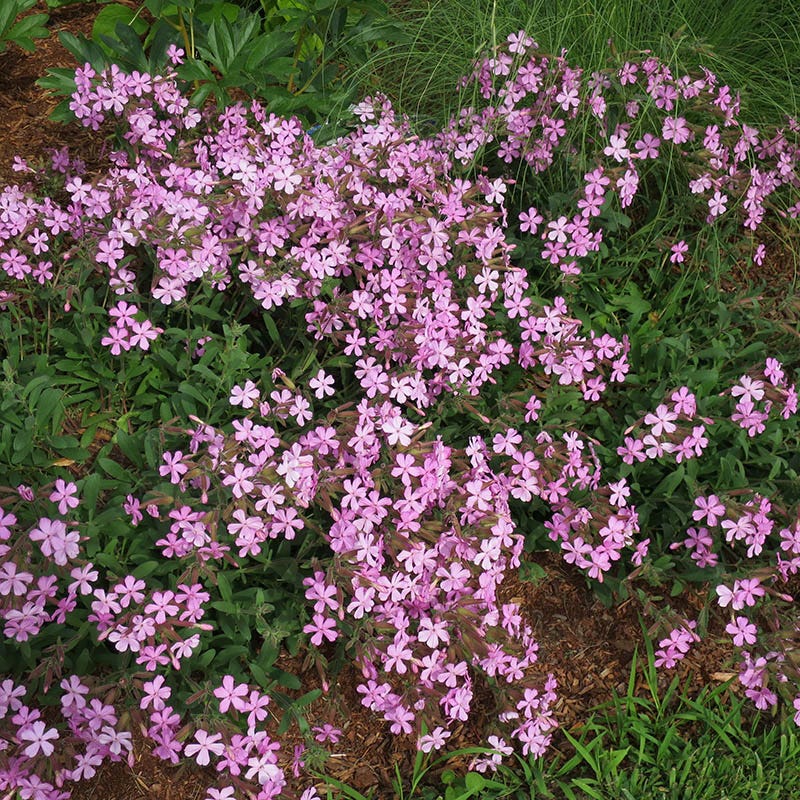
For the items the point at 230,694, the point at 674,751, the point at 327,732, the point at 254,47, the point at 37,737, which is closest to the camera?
the point at 37,737

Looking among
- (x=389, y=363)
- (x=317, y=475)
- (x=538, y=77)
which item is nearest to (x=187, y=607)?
(x=317, y=475)

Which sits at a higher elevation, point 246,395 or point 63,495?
point 246,395

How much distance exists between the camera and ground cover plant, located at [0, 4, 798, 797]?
2.17 metres

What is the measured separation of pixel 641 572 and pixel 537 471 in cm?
40

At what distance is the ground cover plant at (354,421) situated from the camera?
217 cm

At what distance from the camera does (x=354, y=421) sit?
238cm

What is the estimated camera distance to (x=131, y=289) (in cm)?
269

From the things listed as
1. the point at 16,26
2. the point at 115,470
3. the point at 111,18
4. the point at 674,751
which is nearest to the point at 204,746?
the point at 115,470

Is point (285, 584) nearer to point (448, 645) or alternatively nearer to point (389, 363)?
point (448, 645)

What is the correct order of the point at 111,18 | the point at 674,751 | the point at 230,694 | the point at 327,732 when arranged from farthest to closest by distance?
the point at 111,18 < the point at 674,751 < the point at 327,732 < the point at 230,694

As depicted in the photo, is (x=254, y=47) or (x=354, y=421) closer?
(x=354, y=421)

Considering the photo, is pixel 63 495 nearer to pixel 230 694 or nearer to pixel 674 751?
pixel 230 694

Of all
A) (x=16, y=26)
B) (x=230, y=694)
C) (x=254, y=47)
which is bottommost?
(x=230, y=694)

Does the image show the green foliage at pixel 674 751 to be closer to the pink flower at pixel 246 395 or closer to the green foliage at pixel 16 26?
the pink flower at pixel 246 395
